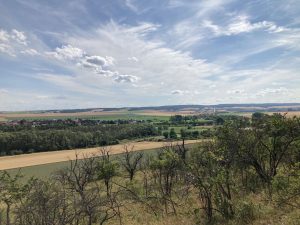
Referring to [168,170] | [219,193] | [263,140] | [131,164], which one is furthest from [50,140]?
[219,193]

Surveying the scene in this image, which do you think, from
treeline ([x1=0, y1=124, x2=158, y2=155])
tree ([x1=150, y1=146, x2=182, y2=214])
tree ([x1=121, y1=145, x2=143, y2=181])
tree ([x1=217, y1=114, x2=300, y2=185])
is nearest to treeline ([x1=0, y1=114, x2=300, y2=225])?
tree ([x1=217, y1=114, x2=300, y2=185])

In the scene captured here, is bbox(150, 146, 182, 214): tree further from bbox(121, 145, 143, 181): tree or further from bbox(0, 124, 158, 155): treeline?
bbox(0, 124, 158, 155): treeline

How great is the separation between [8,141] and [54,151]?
15699mm

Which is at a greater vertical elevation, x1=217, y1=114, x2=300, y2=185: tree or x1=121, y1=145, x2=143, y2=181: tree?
x1=217, y1=114, x2=300, y2=185: tree

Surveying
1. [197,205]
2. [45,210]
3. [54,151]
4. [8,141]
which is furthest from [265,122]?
[8,141]

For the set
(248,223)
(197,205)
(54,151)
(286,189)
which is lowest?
(54,151)

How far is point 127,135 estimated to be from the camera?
128250 mm

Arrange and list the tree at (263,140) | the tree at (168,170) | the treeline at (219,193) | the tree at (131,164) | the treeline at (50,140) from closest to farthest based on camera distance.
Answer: the treeline at (219,193)
the tree at (263,140)
the tree at (168,170)
the tree at (131,164)
the treeline at (50,140)

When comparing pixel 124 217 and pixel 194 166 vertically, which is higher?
pixel 194 166

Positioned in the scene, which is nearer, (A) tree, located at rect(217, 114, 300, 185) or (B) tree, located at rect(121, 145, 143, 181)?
(A) tree, located at rect(217, 114, 300, 185)

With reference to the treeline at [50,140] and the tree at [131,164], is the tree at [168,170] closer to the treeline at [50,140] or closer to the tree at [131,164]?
the tree at [131,164]

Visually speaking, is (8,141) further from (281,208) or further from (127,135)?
(281,208)

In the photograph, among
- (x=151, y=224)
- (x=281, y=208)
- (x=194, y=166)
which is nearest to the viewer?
(x=281, y=208)

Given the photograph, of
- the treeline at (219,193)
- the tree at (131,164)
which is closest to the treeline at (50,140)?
the tree at (131,164)
